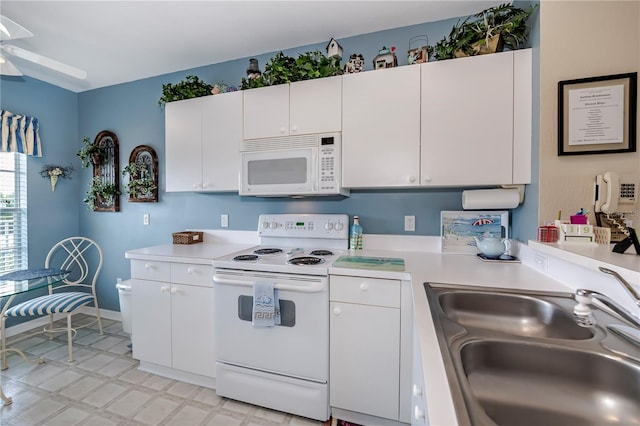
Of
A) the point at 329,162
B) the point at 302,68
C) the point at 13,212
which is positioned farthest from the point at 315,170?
the point at 13,212

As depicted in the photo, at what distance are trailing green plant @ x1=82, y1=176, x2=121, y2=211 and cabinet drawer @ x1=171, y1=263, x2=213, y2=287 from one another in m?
1.64

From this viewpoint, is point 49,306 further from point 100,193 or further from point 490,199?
point 490,199

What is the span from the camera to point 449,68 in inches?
65.3

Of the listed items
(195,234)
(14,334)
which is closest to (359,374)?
(195,234)

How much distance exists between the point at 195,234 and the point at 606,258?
270 centimetres

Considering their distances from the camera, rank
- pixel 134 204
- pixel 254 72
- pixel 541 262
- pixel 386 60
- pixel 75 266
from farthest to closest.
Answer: pixel 75 266 → pixel 134 204 → pixel 254 72 → pixel 386 60 → pixel 541 262

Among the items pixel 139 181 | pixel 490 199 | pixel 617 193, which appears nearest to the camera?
pixel 617 193

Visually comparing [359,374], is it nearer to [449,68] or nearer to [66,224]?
[449,68]

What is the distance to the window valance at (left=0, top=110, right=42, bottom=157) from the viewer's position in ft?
8.36

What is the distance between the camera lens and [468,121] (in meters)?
1.64

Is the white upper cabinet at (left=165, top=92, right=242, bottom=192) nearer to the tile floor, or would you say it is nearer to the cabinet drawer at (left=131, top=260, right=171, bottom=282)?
the cabinet drawer at (left=131, top=260, right=171, bottom=282)

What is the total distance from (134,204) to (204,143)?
1.35m

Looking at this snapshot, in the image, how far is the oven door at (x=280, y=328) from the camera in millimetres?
1570

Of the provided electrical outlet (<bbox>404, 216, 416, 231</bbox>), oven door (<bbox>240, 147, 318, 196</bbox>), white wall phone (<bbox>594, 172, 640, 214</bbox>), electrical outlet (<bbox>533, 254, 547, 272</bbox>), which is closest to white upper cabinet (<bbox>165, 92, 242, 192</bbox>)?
oven door (<bbox>240, 147, 318, 196</bbox>)
